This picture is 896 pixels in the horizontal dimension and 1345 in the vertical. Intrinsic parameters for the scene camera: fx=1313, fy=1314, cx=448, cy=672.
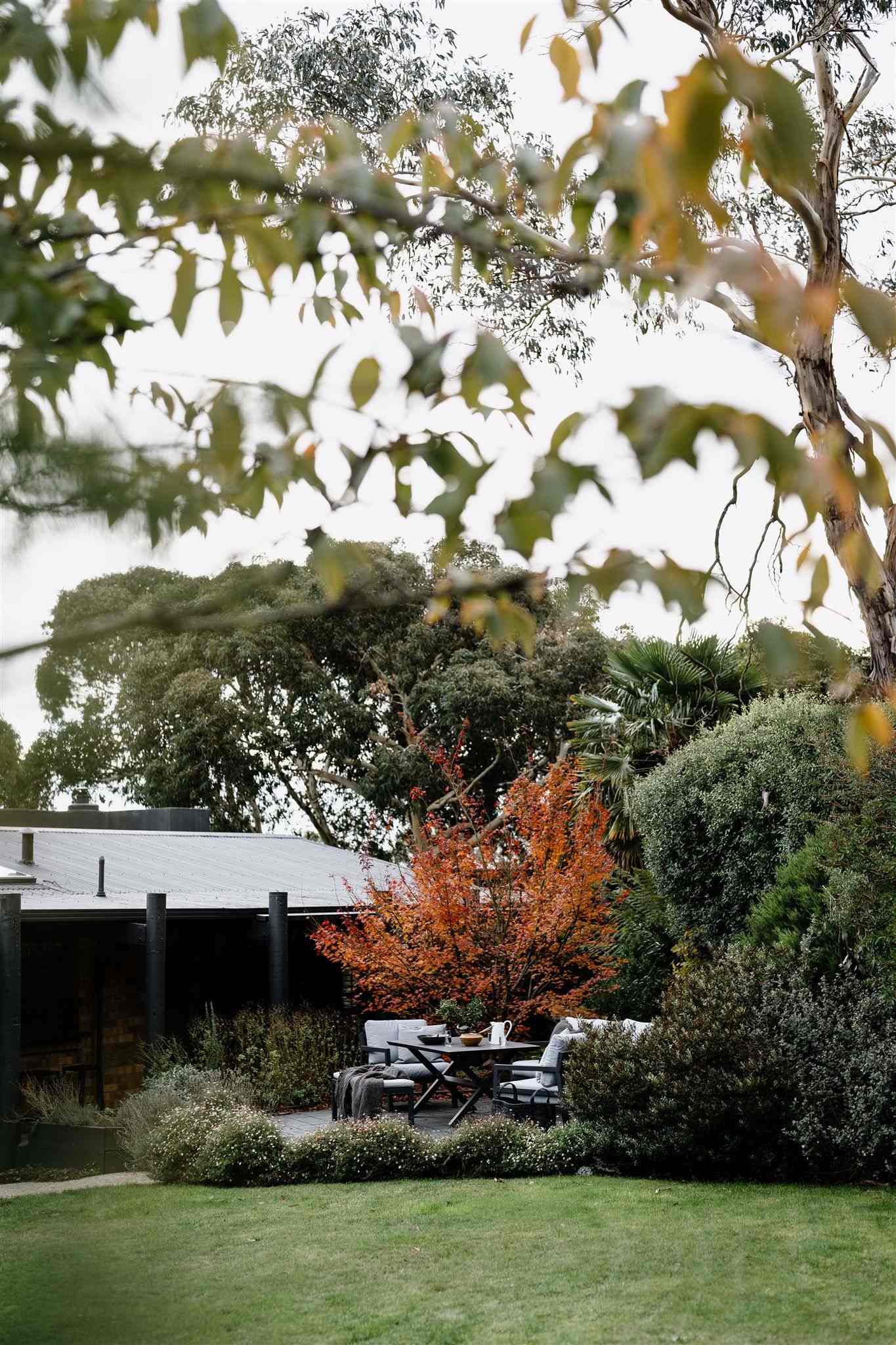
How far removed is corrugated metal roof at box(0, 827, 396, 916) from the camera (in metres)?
14.1

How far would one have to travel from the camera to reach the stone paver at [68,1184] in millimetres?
10058

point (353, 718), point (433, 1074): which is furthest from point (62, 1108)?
point (353, 718)

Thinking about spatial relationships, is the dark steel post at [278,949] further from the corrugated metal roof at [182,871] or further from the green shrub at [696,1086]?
the green shrub at [696,1086]

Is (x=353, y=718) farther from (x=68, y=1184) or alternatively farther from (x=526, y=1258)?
(x=526, y=1258)

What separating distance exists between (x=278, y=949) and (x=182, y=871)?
314cm

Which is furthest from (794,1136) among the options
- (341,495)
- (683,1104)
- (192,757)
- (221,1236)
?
(192,757)

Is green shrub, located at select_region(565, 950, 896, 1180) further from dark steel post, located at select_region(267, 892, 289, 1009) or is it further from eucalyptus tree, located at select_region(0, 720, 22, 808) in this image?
eucalyptus tree, located at select_region(0, 720, 22, 808)

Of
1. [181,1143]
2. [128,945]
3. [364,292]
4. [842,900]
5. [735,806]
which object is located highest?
[364,292]

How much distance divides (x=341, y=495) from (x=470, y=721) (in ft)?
74.6

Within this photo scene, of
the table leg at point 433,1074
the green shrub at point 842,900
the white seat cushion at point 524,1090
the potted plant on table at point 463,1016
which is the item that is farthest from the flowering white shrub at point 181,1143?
the green shrub at point 842,900

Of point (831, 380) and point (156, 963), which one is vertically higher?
point (831, 380)

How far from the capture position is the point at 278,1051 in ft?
46.4

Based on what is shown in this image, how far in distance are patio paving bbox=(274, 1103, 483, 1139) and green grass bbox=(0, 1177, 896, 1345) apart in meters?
2.27

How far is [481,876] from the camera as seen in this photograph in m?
14.8
